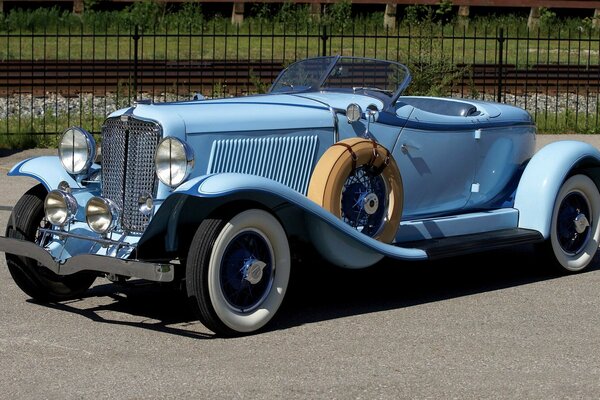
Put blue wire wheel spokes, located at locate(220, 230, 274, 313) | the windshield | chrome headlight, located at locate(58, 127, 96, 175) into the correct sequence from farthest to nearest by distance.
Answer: the windshield → chrome headlight, located at locate(58, 127, 96, 175) → blue wire wheel spokes, located at locate(220, 230, 274, 313)

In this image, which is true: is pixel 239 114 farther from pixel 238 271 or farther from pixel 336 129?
pixel 238 271

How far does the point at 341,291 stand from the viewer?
25.0ft

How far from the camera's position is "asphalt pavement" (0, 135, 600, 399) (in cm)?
546

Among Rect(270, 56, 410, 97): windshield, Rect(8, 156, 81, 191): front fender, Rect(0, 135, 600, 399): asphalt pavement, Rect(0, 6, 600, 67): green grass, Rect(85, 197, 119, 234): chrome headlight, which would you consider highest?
Rect(0, 6, 600, 67): green grass

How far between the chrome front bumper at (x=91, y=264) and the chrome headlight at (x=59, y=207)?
0.71 feet

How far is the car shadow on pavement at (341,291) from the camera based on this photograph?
6.83 meters

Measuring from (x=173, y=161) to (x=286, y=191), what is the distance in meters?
0.60

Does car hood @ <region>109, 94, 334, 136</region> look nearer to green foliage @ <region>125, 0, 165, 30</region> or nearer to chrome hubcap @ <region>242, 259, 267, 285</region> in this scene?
chrome hubcap @ <region>242, 259, 267, 285</region>

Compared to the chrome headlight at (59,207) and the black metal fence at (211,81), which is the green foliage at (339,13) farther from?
the chrome headlight at (59,207)

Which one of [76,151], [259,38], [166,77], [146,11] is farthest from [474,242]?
[146,11]

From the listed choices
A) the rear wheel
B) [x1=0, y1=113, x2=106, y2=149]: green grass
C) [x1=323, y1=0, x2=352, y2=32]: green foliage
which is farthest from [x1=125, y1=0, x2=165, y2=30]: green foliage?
the rear wheel

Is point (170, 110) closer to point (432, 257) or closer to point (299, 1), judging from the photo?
point (432, 257)

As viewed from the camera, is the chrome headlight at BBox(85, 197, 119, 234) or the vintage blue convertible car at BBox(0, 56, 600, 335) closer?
the vintage blue convertible car at BBox(0, 56, 600, 335)

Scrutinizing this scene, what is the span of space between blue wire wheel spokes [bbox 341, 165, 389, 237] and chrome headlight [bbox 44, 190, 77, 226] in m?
1.50
